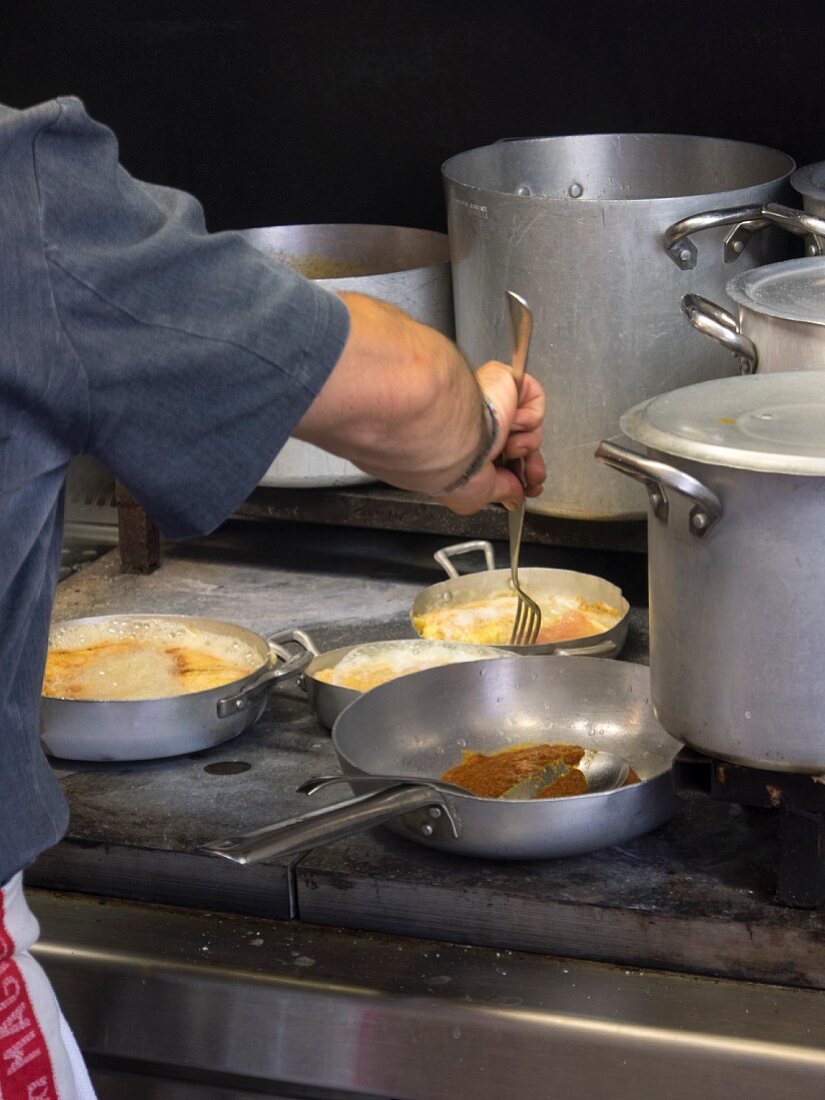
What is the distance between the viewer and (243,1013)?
1179 millimetres

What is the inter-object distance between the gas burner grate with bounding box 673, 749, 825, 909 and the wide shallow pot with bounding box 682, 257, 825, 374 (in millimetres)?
339

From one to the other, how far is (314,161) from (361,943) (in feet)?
4.20

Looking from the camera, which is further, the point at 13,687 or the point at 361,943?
the point at 361,943

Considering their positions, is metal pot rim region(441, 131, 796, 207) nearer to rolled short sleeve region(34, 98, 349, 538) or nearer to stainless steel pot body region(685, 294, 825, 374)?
stainless steel pot body region(685, 294, 825, 374)

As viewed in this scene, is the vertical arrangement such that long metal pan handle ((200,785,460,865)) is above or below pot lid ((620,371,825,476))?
below

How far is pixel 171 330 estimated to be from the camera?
31.5 inches

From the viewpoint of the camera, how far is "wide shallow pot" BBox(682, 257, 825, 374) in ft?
4.08

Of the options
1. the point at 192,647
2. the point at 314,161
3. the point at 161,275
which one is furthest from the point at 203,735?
the point at 314,161

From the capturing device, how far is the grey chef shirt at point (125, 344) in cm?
77

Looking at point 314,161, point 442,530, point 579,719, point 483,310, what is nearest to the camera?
point 579,719

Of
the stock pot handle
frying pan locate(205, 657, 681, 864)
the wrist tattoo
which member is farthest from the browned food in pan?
the stock pot handle

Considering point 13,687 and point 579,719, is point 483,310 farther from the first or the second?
point 13,687

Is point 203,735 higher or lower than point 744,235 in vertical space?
lower

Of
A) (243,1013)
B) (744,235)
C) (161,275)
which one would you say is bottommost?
(243,1013)
